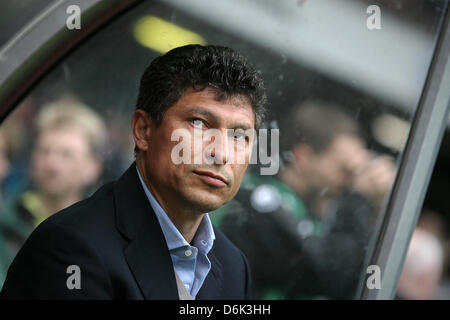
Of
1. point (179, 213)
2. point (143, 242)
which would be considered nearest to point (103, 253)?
point (143, 242)

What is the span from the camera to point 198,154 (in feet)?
4.41

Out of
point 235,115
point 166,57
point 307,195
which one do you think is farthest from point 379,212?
point 166,57

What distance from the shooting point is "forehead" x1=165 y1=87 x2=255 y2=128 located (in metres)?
1.37

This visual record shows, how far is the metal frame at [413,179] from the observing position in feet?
5.77

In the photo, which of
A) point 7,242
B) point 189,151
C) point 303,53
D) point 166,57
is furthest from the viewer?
point 303,53

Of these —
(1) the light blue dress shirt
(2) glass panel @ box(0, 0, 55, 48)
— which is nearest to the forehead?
(1) the light blue dress shirt

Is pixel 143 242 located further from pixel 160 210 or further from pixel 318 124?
pixel 318 124

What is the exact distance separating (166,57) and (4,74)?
1.56ft

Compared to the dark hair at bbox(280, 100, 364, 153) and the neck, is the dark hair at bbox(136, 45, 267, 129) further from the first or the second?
the dark hair at bbox(280, 100, 364, 153)

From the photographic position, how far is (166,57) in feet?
4.86

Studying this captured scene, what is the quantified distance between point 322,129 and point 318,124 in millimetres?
22

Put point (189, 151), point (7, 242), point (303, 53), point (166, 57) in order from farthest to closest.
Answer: point (303, 53) → point (7, 242) → point (166, 57) → point (189, 151)

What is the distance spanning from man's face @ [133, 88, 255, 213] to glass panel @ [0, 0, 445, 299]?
450 mm
